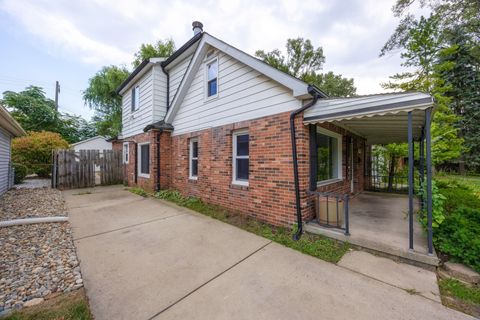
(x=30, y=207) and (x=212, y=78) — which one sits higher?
(x=212, y=78)

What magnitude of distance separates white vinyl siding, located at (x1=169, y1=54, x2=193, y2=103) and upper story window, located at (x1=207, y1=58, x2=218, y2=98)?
217 centimetres

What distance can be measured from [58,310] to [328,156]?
6.51 meters

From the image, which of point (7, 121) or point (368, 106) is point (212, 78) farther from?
point (7, 121)

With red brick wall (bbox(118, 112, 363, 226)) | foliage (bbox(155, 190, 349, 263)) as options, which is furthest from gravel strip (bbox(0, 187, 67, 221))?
foliage (bbox(155, 190, 349, 263))

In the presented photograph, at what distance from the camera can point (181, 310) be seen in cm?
217

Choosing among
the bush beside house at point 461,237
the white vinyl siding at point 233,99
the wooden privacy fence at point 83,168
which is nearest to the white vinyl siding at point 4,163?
the wooden privacy fence at point 83,168

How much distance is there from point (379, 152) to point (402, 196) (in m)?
4.12

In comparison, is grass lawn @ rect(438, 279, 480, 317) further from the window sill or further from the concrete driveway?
the window sill

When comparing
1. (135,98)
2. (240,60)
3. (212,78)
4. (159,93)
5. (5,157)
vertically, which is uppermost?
(135,98)

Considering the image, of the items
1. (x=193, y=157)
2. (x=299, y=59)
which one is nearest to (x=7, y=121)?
(x=193, y=157)

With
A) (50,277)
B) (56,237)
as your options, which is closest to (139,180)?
(56,237)

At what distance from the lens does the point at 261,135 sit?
5008 mm

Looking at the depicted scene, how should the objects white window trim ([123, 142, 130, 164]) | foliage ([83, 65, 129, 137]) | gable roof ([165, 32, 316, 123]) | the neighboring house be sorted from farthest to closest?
the neighboring house → foliage ([83, 65, 129, 137]) → white window trim ([123, 142, 130, 164]) → gable roof ([165, 32, 316, 123])

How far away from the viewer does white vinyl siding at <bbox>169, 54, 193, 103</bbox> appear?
8391mm
